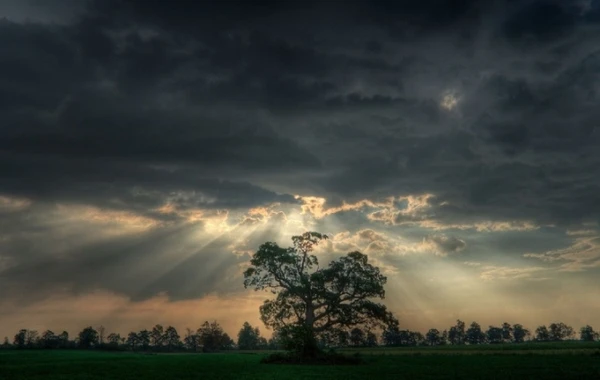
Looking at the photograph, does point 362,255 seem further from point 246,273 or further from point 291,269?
point 246,273

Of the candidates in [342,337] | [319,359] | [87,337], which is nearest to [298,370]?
[319,359]

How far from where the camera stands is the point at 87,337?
186 meters

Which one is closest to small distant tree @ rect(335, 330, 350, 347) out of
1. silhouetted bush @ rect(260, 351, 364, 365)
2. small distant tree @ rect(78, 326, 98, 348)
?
silhouetted bush @ rect(260, 351, 364, 365)

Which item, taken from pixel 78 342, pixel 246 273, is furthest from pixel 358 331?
pixel 78 342

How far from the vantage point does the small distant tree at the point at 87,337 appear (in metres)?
168

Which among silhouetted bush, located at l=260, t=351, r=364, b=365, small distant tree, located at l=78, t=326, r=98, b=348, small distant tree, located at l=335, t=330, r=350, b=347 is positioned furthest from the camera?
small distant tree, located at l=78, t=326, r=98, b=348

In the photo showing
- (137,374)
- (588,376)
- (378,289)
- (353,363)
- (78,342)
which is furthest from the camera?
(78,342)

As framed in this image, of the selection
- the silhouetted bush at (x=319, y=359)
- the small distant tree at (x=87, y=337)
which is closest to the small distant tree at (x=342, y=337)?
the silhouetted bush at (x=319, y=359)

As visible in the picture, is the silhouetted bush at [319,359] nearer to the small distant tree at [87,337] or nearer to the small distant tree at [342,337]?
the small distant tree at [342,337]

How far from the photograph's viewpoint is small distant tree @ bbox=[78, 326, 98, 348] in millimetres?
168300

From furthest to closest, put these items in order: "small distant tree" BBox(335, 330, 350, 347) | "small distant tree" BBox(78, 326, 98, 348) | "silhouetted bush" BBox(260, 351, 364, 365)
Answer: "small distant tree" BBox(78, 326, 98, 348) < "small distant tree" BBox(335, 330, 350, 347) < "silhouetted bush" BBox(260, 351, 364, 365)

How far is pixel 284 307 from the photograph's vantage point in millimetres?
76000

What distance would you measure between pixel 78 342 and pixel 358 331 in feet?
438

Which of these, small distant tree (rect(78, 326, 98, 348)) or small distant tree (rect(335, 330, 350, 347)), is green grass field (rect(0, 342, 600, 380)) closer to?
small distant tree (rect(335, 330, 350, 347))
